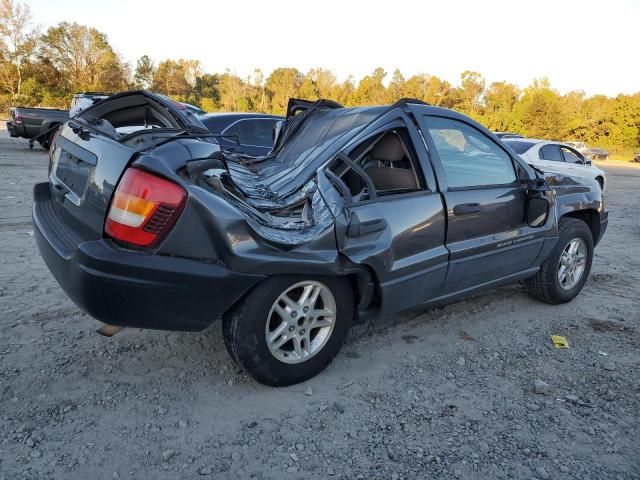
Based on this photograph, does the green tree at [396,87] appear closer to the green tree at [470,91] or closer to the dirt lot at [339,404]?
the green tree at [470,91]

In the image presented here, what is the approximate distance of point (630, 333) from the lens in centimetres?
374

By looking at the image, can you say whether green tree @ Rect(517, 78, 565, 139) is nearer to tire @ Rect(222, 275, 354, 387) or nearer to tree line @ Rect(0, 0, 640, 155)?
tree line @ Rect(0, 0, 640, 155)

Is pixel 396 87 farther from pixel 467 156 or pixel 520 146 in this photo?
pixel 467 156

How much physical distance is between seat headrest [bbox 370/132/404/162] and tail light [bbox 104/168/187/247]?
1573 millimetres

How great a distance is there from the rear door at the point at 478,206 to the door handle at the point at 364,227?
608mm

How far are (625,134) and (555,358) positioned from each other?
56.4 meters

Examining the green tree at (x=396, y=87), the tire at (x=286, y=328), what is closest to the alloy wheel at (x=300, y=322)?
the tire at (x=286, y=328)

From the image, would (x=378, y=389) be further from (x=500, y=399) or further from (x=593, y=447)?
(x=593, y=447)

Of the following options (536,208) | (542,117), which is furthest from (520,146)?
(542,117)

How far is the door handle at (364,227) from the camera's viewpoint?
2758 millimetres

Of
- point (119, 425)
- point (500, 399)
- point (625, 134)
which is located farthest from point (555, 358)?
point (625, 134)

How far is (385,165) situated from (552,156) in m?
10.1

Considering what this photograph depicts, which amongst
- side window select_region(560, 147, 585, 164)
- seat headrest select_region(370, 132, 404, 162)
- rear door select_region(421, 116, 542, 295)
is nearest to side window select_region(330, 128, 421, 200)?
seat headrest select_region(370, 132, 404, 162)

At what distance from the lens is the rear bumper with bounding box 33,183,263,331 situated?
2.21 metres
